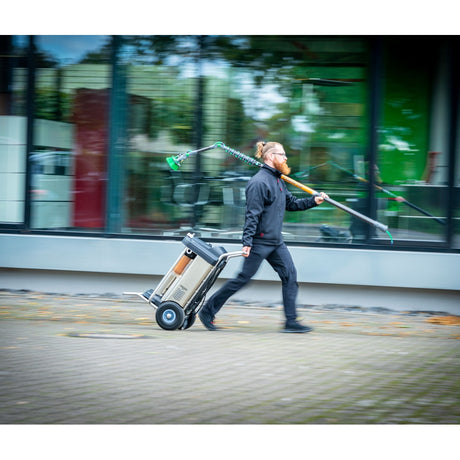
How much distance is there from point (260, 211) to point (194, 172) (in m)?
3.12

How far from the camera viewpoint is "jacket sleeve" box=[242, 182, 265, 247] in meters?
7.81

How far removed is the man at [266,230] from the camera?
7840 mm

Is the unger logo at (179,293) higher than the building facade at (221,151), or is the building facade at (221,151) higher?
the building facade at (221,151)

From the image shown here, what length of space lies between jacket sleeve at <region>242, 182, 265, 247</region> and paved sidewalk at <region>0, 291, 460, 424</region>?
3.40 feet

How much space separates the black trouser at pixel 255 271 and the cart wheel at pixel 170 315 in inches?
13.5

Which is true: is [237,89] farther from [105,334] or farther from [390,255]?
[105,334]

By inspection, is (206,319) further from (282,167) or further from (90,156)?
(90,156)

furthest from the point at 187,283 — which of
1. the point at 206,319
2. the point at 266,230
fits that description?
the point at 266,230

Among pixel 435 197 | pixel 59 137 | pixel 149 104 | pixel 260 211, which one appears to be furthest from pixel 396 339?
pixel 59 137

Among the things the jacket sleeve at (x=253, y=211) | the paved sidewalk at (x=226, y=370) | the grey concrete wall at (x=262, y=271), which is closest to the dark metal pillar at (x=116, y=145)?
the grey concrete wall at (x=262, y=271)

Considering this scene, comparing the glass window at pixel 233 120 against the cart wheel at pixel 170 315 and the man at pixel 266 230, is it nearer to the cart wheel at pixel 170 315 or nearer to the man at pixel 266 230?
the man at pixel 266 230

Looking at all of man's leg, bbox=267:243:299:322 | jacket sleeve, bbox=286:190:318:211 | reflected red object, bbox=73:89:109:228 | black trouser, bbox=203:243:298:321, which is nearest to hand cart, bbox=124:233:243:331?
black trouser, bbox=203:243:298:321

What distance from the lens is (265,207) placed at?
7938 millimetres

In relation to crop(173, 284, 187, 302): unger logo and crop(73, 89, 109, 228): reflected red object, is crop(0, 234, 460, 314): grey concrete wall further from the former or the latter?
crop(173, 284, 187, 302): unger logo
